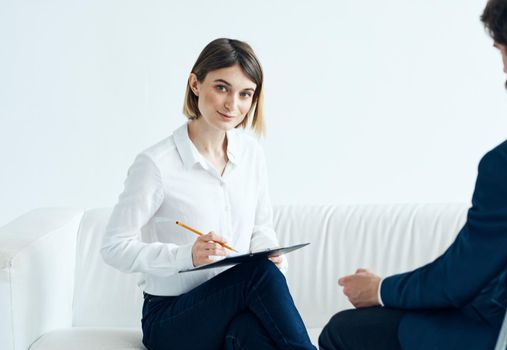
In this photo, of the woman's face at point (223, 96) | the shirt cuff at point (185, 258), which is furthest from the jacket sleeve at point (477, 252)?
the woman's face at point (223, 96)

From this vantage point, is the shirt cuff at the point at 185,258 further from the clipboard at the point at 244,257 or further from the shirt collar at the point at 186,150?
the shirt collar at the point at 186,150

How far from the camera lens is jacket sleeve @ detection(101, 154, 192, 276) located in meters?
2.29

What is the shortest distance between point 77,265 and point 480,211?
69.5 inches

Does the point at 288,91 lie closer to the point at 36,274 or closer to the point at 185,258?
the point at 36,274

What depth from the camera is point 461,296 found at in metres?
1.65

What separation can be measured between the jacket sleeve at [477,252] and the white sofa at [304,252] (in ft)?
3.56

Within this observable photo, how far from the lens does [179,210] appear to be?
2430mm

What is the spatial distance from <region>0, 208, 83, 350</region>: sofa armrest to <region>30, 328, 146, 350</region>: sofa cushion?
1.8 inches

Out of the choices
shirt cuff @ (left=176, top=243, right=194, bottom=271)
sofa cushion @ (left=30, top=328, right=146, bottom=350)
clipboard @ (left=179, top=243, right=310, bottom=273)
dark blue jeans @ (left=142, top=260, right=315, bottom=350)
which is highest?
clipboard @ (left=179, top=243, right=310, bottom=273)

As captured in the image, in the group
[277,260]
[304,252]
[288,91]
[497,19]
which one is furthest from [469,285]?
[288,91]

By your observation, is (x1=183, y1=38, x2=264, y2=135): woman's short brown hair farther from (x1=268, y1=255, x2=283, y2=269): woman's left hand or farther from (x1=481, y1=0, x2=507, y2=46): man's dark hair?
(x1=481, y1=0, x2=507, y2=46): man's dark hair

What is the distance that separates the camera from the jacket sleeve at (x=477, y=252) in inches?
61.6

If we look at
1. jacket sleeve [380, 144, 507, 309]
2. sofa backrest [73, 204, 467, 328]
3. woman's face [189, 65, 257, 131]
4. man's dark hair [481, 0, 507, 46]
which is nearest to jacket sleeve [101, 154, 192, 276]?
woman's face [189, 65, 257, 131]

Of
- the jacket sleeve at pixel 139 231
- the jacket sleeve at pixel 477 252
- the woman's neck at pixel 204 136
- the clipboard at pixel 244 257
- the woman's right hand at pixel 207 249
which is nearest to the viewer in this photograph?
the jacket sleeve at pixel 477 252
